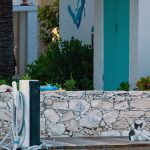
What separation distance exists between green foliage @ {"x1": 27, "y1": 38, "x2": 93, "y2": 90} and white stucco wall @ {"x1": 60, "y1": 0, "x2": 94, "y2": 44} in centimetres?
52

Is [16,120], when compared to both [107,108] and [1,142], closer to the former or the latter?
[1,142]

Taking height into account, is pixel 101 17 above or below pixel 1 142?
above

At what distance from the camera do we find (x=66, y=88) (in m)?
13.4

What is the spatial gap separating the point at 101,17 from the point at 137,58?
265 centimetres

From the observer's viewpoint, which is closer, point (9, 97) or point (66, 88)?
point (9, 97)

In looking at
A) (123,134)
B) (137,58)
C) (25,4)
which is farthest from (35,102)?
(25,4)

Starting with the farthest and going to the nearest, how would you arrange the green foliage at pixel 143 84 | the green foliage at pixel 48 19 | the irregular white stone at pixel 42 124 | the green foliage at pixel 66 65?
the green foliage at pixel 48 19 < the green foliage at pixel 66 65 < the green foliage at pixel 143 84 < the irregular white stone at pixel 42 124

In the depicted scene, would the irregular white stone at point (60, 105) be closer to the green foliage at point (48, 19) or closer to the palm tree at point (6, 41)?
the palm tree at point (6, 41)

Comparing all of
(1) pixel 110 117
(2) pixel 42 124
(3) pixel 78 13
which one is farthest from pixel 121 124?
(3) pixel 78 13

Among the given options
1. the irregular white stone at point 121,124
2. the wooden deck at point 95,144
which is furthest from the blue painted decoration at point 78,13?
the wooden deck at point 95,144

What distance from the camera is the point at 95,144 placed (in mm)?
11500

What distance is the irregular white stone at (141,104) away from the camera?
494 inches

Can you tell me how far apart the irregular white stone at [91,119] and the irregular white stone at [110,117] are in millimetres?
111

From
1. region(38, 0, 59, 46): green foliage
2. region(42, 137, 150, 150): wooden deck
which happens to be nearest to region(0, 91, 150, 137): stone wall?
region(42, 137, 150, 150): wooden deck
